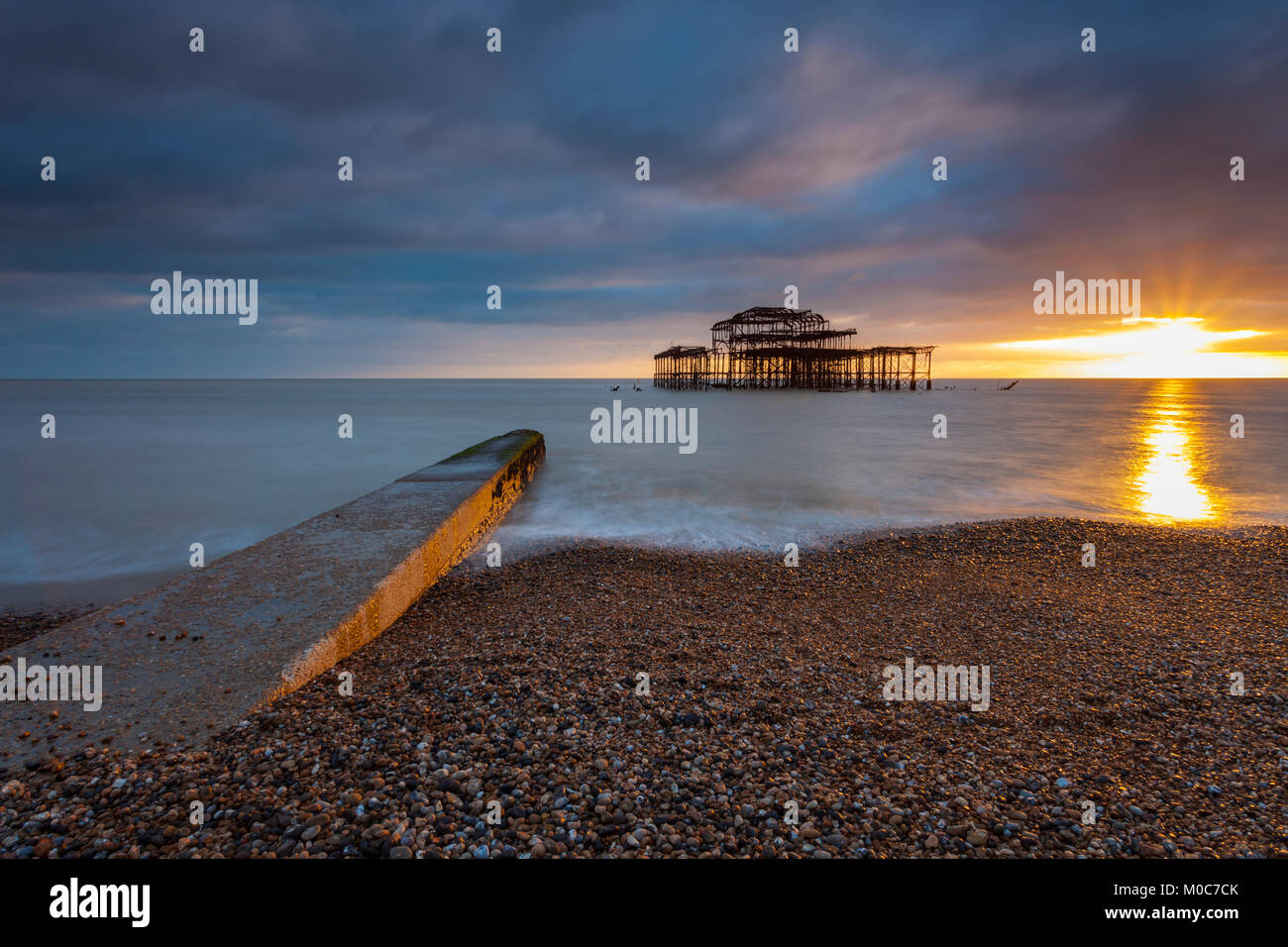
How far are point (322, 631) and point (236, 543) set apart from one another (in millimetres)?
6128

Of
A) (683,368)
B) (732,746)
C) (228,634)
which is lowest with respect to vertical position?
(732,746)

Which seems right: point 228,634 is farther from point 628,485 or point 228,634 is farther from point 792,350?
point 792,350

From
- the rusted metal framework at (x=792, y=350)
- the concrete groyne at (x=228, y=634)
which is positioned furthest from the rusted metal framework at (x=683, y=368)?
the concrete groyne at (x=228, y=634)

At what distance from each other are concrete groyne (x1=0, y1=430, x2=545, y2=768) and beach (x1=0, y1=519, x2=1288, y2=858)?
0.56 ft

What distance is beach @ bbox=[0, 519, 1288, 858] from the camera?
2360 millimetres

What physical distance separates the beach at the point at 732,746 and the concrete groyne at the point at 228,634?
17 centimetres

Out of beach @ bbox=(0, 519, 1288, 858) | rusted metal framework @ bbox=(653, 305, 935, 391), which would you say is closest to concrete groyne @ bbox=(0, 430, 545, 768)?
beach @ bbox=(0, 519, 1288, 858)

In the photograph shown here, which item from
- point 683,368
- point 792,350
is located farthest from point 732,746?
point 683,368

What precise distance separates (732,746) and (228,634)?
2.95 m

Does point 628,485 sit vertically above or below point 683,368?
below

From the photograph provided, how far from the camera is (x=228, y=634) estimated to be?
145 inches

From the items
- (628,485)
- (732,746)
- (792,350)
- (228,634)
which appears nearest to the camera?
(732,746)

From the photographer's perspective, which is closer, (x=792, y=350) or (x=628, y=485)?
(x=628, y=485)
